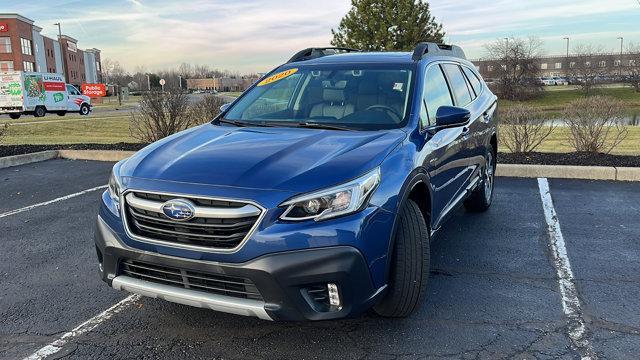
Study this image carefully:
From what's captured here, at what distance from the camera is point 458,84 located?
519 cm

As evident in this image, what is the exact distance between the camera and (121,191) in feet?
10.2

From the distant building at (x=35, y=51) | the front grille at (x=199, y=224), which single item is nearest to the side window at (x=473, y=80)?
the front grille at (x=199, y=224)

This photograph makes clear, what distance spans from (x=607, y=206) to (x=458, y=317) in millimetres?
3966

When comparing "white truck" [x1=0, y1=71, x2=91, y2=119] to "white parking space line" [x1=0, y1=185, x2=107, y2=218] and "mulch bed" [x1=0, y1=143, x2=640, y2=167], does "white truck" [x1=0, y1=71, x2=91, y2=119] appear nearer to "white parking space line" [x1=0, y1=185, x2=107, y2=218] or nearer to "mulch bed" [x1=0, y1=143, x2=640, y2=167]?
"mulch bed" [x1=0, y1=143, x2=640, y2=167]

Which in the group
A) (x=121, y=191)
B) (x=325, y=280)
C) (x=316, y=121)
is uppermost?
(x=316, y=121)

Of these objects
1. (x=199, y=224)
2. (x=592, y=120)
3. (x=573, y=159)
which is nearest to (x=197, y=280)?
(x=199, y=224)

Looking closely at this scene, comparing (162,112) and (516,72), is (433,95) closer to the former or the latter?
(162,112)

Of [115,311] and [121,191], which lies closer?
[121,191]

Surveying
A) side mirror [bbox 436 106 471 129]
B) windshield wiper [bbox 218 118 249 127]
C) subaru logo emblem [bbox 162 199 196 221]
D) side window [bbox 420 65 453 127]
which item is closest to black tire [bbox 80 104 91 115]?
windshield wiper [bbox 218 118 249 127]

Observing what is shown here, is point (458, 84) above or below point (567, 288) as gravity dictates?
above

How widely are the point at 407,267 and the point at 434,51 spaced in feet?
8.06

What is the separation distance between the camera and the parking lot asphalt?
3.19 metres

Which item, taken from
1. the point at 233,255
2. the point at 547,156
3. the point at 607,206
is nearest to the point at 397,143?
the point at 233,255

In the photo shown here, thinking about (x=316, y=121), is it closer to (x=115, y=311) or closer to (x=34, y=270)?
(x=115, y=311)
